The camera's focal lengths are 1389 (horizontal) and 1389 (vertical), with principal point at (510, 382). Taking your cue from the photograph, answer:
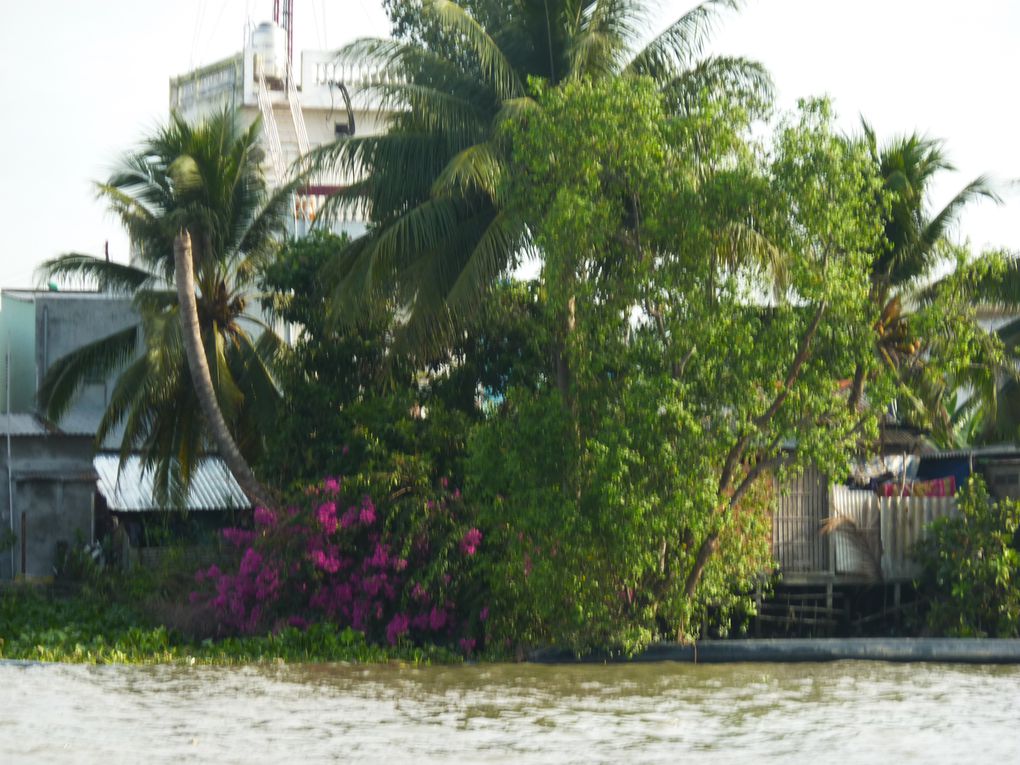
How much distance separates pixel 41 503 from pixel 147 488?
1.80 m

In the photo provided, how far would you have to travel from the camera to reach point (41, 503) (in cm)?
2348

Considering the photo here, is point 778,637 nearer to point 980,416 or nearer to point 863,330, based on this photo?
point 863,330

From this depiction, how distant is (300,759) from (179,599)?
9391mm

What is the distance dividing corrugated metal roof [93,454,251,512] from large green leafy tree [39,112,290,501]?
8.63 feet

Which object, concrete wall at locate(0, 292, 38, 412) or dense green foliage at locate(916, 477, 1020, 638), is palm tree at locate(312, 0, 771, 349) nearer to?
dense green foliage at locate(916, 477, 1020, 638)

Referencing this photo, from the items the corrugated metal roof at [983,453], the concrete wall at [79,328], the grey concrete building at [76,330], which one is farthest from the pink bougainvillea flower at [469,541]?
the concrete wall at [79,328]

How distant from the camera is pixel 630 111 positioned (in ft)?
47.2

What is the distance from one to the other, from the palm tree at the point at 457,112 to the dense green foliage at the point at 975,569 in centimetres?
606

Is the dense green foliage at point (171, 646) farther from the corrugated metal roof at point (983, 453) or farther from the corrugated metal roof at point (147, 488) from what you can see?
the corrugated metal roof at point (983, 453)

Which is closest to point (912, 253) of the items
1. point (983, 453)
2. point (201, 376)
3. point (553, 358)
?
point (983, 453)

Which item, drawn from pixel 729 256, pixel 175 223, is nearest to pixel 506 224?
pixel 729 256

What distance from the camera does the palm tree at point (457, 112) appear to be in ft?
55.6

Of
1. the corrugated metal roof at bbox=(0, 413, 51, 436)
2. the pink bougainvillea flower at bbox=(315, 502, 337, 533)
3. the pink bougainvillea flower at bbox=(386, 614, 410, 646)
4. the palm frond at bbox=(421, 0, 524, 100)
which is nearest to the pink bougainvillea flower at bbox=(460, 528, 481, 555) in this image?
the pink bougainvillea flower at bbox=(386, 614, 410, 646)

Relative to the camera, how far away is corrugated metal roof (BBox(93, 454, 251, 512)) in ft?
77.9
